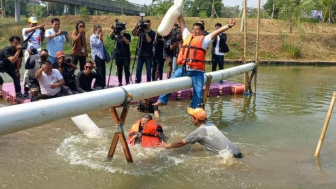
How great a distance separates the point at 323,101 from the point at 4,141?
309 inches

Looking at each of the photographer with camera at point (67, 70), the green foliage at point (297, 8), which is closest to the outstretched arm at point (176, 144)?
the photographer with camera at point (67, 70)

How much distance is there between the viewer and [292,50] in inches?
912

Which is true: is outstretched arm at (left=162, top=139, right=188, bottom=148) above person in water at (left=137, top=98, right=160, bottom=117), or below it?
below

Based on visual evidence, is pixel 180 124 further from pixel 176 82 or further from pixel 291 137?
pixel 291 137

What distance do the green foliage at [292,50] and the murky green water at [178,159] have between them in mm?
15206

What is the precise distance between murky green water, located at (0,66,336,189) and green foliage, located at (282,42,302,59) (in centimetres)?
1521

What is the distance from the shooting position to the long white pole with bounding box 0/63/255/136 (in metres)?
3.61

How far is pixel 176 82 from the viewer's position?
21.1 feet

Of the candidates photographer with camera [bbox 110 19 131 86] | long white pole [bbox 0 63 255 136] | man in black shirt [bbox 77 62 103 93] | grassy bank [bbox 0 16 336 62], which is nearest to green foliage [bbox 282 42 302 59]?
grassy bank [bbox 0 16 336 62]

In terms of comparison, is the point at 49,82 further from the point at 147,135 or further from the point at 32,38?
the point at 147,135

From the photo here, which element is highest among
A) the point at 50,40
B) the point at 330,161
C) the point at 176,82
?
the point at 50,40

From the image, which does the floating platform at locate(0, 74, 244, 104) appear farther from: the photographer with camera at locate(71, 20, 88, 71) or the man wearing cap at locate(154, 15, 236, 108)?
the man wearing cap at locate(154, 15, 236, 108)

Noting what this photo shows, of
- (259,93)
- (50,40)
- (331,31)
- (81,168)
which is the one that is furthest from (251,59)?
(81,168)

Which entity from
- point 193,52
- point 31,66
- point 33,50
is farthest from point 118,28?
point 193,52
